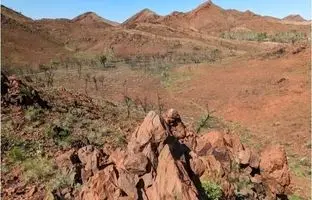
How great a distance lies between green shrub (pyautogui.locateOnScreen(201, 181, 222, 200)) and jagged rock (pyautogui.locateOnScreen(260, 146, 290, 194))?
10.9 feet

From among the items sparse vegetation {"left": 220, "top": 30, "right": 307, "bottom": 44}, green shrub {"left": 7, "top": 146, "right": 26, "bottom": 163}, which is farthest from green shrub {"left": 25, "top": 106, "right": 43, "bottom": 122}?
sparse vegetation {"left": 220, "top": 30, "right": 307, "bottom": 44}

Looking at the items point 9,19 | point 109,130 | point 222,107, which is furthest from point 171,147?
point 9,19

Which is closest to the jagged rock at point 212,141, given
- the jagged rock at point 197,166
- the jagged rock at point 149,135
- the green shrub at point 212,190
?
the jagged rock at point 197,166

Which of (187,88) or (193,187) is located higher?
(193,187)

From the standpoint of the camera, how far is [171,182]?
9758 mm

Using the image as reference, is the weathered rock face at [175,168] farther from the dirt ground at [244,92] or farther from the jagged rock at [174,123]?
the dirt ground at [244,92]

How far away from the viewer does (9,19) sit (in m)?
75.1

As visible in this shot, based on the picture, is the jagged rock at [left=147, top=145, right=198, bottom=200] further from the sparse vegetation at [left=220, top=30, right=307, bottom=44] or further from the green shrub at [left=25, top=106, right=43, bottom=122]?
the sparse vegetation at [left=220, top=30, right=307, bottom=44]

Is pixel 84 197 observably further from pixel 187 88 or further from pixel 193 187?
pixel 187 88

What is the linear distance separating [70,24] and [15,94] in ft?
250

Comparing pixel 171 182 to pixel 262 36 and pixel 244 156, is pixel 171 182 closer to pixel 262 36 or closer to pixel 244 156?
pixel 244 156

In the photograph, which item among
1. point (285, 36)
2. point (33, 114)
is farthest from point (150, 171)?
point (285, 36)

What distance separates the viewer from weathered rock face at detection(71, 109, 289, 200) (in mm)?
9781

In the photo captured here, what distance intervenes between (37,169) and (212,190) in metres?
3.68
